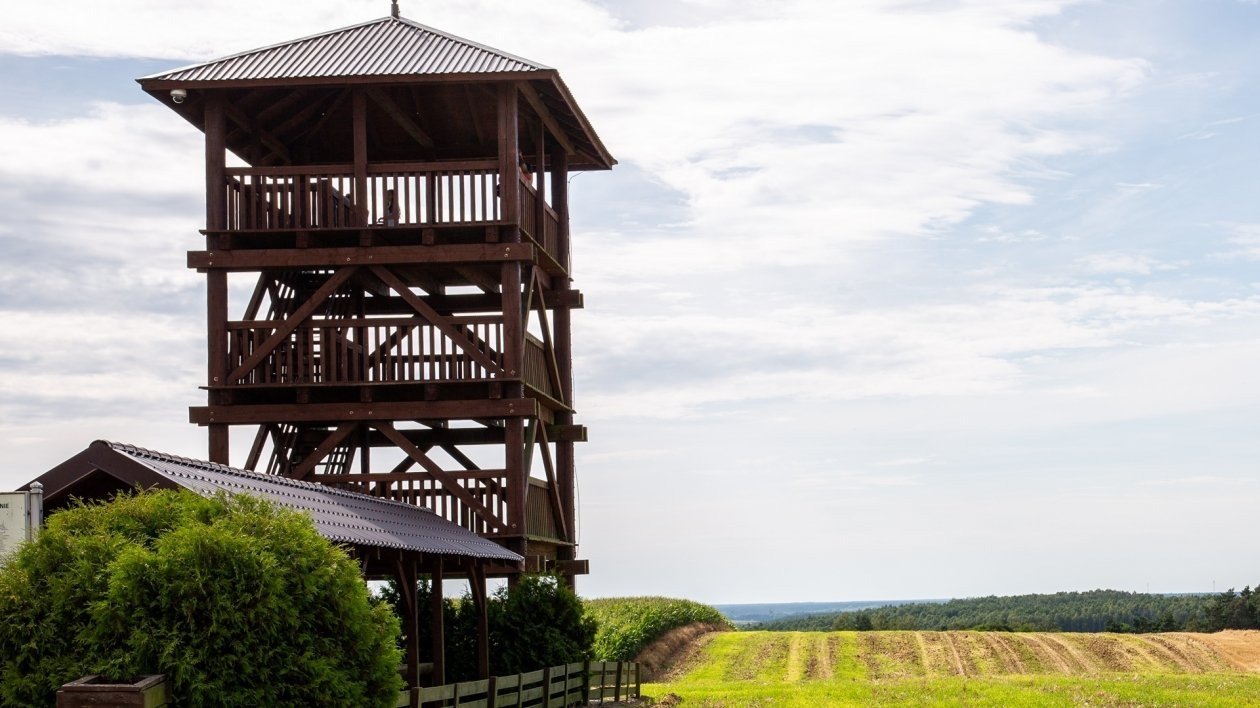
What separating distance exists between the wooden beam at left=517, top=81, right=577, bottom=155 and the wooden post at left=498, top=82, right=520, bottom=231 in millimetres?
518

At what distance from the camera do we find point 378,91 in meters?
29.2

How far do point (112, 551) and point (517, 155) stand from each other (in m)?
14.9

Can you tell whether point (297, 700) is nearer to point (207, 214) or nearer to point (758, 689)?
point (207, 214)

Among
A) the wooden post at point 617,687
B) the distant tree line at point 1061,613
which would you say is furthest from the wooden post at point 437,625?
the distant tree line at point 1061,613

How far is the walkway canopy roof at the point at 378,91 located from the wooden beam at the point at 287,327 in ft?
11.7

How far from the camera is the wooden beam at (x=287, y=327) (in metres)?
28.3

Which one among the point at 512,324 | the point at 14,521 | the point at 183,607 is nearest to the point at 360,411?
the point at 512,324

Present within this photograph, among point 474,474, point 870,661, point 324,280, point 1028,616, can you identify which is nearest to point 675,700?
point 474,474

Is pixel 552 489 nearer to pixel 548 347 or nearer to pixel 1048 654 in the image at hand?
pixel 548 347

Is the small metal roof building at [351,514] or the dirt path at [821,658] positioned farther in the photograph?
the dirt path at [821,658]

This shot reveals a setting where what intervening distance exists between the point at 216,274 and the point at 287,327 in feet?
5.43

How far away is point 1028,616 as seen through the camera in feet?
360

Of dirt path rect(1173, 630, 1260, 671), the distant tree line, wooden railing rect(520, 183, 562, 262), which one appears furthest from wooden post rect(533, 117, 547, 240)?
the distant tree line

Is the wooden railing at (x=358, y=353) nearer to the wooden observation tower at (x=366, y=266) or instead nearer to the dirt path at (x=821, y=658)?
the wooden observation tower at (x=366, y=266)
